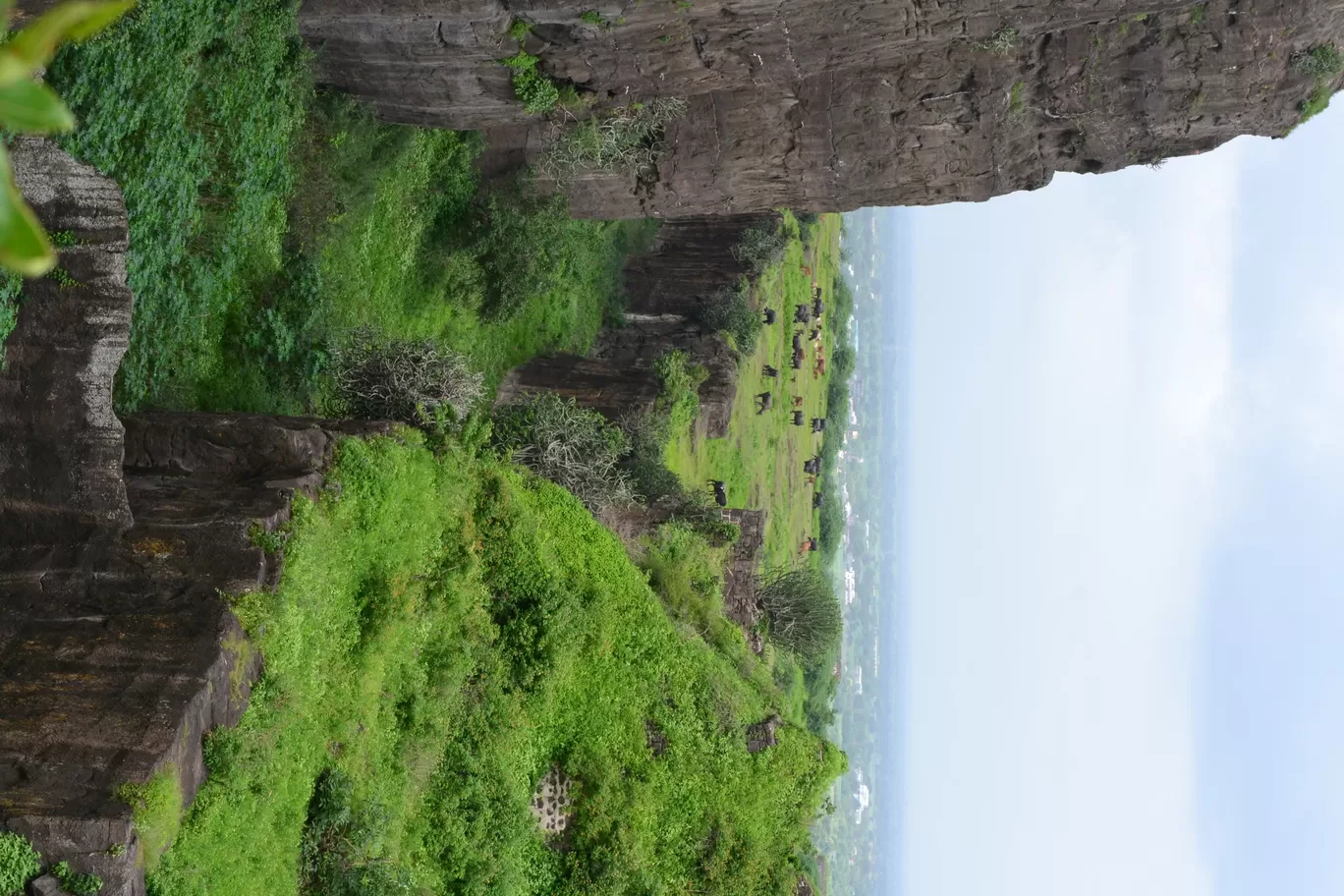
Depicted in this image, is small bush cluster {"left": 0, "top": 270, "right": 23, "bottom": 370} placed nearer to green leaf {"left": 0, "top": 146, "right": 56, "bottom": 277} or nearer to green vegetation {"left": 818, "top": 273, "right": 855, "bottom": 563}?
green leaf {"left": 0, "top": 146, "right": 56, "bottom": 277}

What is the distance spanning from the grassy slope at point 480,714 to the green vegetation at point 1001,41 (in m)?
10.4

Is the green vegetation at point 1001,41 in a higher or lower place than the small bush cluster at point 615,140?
higher

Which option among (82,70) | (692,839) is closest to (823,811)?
(692,839)

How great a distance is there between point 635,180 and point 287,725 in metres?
13.0

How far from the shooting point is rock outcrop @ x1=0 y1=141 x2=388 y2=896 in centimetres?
983

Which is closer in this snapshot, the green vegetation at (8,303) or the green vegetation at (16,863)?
the green vegetation at (16,863)

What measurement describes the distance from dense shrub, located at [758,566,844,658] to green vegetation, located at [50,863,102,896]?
66.4 ft

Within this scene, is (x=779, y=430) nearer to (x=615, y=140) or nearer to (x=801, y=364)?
(x=801, y=364)

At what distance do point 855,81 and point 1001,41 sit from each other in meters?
2.74

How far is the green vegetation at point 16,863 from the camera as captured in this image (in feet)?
27.5

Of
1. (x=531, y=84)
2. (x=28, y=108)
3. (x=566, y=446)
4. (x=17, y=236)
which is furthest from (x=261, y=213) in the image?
(x=17, y=236)

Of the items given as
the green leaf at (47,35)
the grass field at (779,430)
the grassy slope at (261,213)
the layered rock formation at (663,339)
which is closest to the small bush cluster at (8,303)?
the grassy slope at (261,213)

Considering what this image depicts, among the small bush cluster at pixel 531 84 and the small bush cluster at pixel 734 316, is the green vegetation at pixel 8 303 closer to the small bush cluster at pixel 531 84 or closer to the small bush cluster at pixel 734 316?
the small bush cluster at pixel 531 84

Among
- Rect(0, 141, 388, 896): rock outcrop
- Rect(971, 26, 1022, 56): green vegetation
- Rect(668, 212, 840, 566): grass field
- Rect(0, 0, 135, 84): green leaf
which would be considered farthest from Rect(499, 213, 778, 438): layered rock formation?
Rect(0, 0, 135, 84): green leaf
